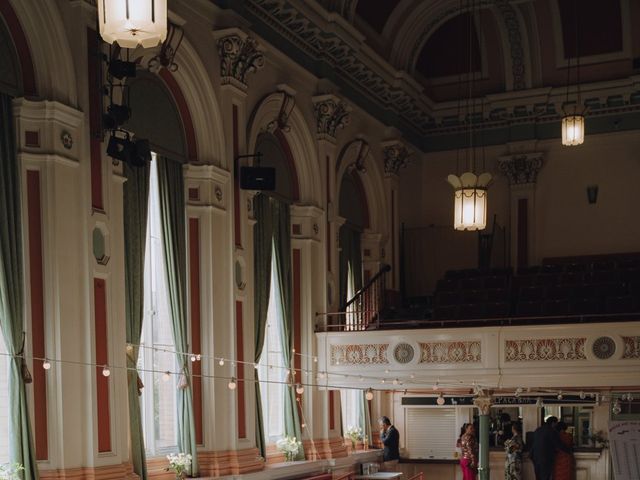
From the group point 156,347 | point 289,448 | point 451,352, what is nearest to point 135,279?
point 156,347

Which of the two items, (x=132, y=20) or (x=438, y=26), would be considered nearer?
(x=132, y=20)

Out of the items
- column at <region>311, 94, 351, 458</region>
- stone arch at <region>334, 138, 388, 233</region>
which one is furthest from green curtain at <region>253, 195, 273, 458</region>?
stone arch at <region>334, 138, 388, 233</region>

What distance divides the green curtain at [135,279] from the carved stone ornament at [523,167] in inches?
423

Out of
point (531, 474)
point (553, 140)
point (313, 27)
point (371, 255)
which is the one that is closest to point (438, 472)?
point (531, 474)

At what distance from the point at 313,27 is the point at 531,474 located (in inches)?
338

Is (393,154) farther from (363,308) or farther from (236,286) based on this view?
(236,286)

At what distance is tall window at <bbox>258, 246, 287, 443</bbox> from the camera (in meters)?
14.4

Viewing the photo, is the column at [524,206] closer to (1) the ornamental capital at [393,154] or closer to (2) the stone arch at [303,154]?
(1) the ornamental capital at [393,154]

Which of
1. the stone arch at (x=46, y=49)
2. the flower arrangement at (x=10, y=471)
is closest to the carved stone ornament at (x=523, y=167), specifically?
the stone arch at (x=46, y=49)

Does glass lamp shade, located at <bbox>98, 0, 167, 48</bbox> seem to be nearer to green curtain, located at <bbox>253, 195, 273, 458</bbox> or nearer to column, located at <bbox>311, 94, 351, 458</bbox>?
green curtain, located at <bbox>253, 195, 273, 458</bbox>

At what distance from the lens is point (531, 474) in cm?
1728

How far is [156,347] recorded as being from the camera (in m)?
11.7

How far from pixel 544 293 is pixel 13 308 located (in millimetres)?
9512

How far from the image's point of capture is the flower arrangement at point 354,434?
1695 centimetres
